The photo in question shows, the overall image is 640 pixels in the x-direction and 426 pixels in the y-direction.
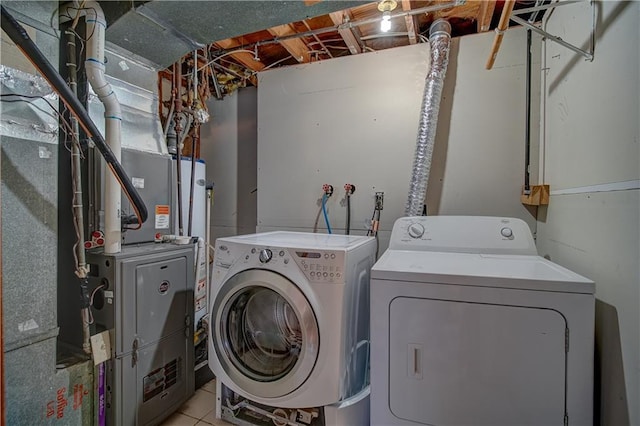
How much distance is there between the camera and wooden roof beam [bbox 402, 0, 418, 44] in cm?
183

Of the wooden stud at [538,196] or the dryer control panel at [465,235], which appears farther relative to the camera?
the wooden stud at [538,196]

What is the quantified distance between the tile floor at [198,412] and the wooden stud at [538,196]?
7.07 feet

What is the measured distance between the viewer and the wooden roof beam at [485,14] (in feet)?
5.80

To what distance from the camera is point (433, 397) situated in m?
1.12

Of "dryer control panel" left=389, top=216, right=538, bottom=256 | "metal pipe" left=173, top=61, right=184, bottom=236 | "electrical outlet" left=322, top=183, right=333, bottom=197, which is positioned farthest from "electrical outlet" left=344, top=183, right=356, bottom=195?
"metal pipe" left=173, top=61, right=184, bottom=236

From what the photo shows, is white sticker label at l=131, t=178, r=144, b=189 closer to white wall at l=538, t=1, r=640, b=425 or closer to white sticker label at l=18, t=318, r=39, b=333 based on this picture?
white sticker label at l=18, t=318, r=39, b=333

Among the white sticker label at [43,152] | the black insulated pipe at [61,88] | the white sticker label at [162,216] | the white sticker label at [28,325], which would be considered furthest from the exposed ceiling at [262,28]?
the white sticker label at [28,325]

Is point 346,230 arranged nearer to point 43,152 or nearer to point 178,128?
point 178,128

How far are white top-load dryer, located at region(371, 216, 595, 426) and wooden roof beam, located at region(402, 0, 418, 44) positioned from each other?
1600mm

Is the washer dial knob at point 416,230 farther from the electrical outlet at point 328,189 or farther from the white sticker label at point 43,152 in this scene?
the white sticker label at point 43,152

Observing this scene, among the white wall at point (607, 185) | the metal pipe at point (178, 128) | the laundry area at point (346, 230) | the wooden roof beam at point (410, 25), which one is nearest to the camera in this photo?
the white wall at point (607, 185)

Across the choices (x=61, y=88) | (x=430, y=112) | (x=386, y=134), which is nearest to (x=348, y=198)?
(x=386, y=134)

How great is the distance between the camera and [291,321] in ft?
5.08

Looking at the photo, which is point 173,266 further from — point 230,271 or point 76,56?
point 76,56
